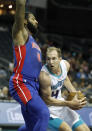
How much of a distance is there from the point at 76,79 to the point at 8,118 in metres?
5.53

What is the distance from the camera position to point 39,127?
4691 mm

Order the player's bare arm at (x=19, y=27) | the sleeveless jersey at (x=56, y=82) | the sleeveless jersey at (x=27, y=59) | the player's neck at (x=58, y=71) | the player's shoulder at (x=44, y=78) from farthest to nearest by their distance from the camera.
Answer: the player's neck at (x=58, y=71)
the sleeveless jersey at (x=56, y=82)
the player's shoulder at (x=44, y=78)
the sleeveless jersey at (x=27, y=59)
the player's bare arm at (x=19, y=27)

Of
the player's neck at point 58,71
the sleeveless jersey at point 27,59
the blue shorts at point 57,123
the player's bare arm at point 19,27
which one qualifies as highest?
the player's bare arm at point 19,27

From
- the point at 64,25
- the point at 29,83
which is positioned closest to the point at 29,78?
the point at 29,83

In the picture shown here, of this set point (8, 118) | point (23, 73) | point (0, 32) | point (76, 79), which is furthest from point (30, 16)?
point (0, 32)

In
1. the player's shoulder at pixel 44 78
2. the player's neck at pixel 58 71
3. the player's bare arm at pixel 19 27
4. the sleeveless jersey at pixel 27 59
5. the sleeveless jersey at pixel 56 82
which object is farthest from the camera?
the player's neck at pixel 58 71

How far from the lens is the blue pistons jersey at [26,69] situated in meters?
4.66

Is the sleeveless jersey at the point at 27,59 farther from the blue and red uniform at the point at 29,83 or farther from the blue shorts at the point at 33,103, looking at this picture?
the blue shorts at the point at 33,103

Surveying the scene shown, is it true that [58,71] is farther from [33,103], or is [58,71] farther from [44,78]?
[33,103]

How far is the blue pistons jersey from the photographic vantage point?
4664 millimetres

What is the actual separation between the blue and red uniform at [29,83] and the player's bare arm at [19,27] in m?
0.10

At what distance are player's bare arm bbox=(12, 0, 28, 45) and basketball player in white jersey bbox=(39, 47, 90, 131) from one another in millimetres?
636

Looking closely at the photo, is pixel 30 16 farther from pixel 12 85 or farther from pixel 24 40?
pixel 12 85

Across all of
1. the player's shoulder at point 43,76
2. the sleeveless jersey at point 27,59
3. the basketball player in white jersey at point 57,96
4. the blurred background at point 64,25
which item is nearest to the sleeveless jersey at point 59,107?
the basketball player in white jersey at point 57,96
